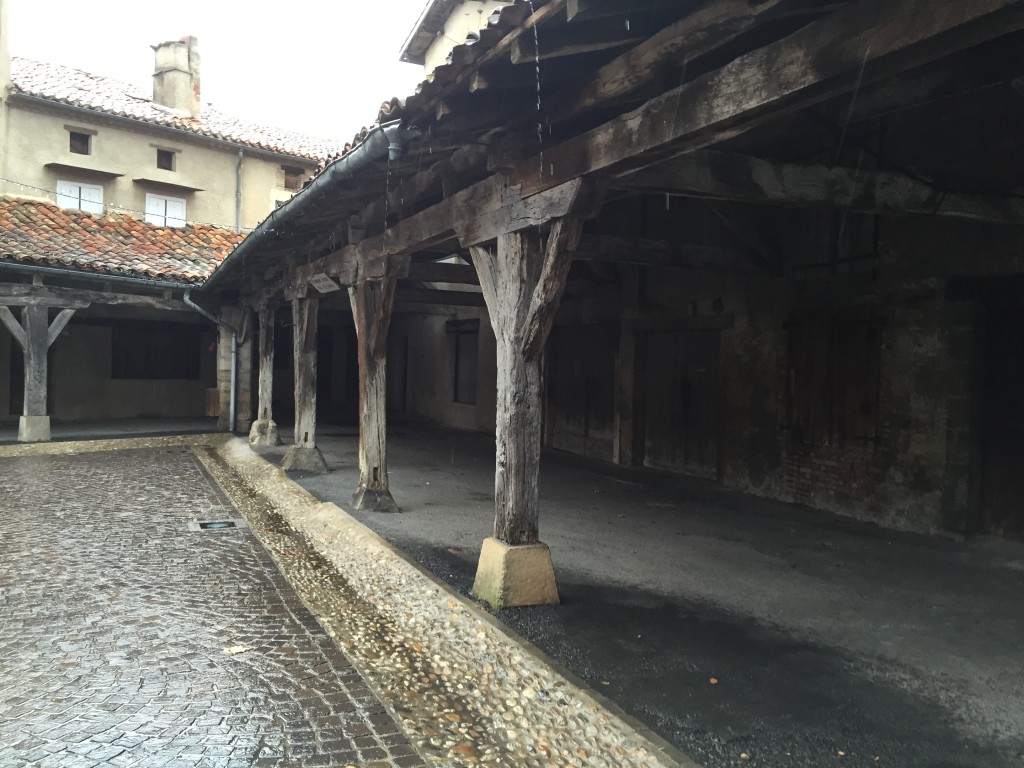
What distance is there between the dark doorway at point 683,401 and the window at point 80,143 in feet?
56.3

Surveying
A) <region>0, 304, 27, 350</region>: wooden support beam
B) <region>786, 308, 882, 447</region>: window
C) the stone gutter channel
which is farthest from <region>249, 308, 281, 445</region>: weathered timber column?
<region>786, 308, 882, 447</region>: window

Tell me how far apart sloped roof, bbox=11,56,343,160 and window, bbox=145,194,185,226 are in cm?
206

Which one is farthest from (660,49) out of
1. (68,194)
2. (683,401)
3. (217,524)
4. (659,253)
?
(68,194)

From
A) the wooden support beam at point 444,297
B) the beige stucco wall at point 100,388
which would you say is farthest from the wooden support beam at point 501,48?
the beige stucco wall at point 100,388

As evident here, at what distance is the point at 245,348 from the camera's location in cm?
1489

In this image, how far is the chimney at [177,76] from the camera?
21.9m

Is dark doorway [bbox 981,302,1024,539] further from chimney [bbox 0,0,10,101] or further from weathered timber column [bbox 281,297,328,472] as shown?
chimney [bbox 0,0,10,101]

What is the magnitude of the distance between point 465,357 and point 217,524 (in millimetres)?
9019

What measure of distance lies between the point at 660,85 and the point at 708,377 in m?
5.65

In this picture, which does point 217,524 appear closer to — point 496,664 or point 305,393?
point 305,393

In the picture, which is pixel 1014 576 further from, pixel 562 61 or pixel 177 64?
pixel 177 64

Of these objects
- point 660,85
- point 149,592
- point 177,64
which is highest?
point 177,64

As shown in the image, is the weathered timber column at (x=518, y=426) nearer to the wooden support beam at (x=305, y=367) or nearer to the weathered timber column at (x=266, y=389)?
the wooden support beam at (x=305, y=367)

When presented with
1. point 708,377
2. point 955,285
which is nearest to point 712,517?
point 708,377
